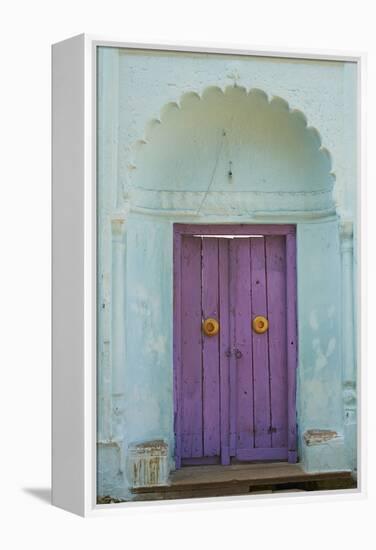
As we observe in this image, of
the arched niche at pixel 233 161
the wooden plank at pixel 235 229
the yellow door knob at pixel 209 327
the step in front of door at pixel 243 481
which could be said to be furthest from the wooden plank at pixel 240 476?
the arched niche at pixel 233 161

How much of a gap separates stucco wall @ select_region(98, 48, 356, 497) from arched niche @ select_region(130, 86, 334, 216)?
0.5 inches

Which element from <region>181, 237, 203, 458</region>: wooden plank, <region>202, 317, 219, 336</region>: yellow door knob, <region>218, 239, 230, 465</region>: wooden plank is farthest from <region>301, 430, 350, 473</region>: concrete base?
<region>202, 317, 219, 336</region>: yellow door knob

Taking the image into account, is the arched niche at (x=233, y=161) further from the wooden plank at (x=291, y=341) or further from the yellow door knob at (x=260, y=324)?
the yellow door knob at (x=260, y=324)

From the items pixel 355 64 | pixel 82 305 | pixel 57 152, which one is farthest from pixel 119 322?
pixel 355 64

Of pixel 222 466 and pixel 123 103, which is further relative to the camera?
pixel 222 466

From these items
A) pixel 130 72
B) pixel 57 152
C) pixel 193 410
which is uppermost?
pixel 130 72

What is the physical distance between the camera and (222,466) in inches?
255

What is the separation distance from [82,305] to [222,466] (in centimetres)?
178

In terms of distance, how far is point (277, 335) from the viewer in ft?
21.6

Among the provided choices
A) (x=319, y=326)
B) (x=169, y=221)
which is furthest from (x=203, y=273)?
(x=319, y=326)

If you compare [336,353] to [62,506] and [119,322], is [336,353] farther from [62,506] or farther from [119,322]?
[62,506]

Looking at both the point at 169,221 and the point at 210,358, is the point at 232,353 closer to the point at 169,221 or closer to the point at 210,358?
the point at 210,358

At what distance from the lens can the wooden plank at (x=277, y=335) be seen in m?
6.57

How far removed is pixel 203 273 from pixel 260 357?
A: 721 millimetres
